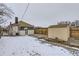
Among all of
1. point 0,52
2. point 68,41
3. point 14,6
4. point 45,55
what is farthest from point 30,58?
point 14,6

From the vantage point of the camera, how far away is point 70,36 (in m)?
1.66

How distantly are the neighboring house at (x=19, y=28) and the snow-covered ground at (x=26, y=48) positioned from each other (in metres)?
0.06

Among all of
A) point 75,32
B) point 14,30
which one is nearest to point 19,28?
point 14,30

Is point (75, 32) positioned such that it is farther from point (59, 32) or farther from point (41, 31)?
point (41, 31)

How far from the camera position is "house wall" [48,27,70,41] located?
65.3 inches

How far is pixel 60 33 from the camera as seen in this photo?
5.48 ft

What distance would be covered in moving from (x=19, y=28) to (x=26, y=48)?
0.71ft

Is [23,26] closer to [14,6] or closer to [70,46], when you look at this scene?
[14,6]

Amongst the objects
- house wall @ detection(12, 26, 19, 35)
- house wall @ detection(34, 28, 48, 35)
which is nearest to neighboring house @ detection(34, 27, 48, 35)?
house wall @ detection(34, 28, 48, 35)

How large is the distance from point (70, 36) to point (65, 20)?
16cm

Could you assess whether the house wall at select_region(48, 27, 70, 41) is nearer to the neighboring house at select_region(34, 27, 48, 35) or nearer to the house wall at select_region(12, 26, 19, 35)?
the neighboring house at select_region(34, 27, 48, 35)

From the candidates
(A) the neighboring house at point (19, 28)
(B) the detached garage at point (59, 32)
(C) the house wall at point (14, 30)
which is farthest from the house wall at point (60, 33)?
(C) the house wall at point (14, 30)

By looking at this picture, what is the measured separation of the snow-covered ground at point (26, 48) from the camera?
5.41ft

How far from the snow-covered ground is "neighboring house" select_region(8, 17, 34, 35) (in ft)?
0.19
